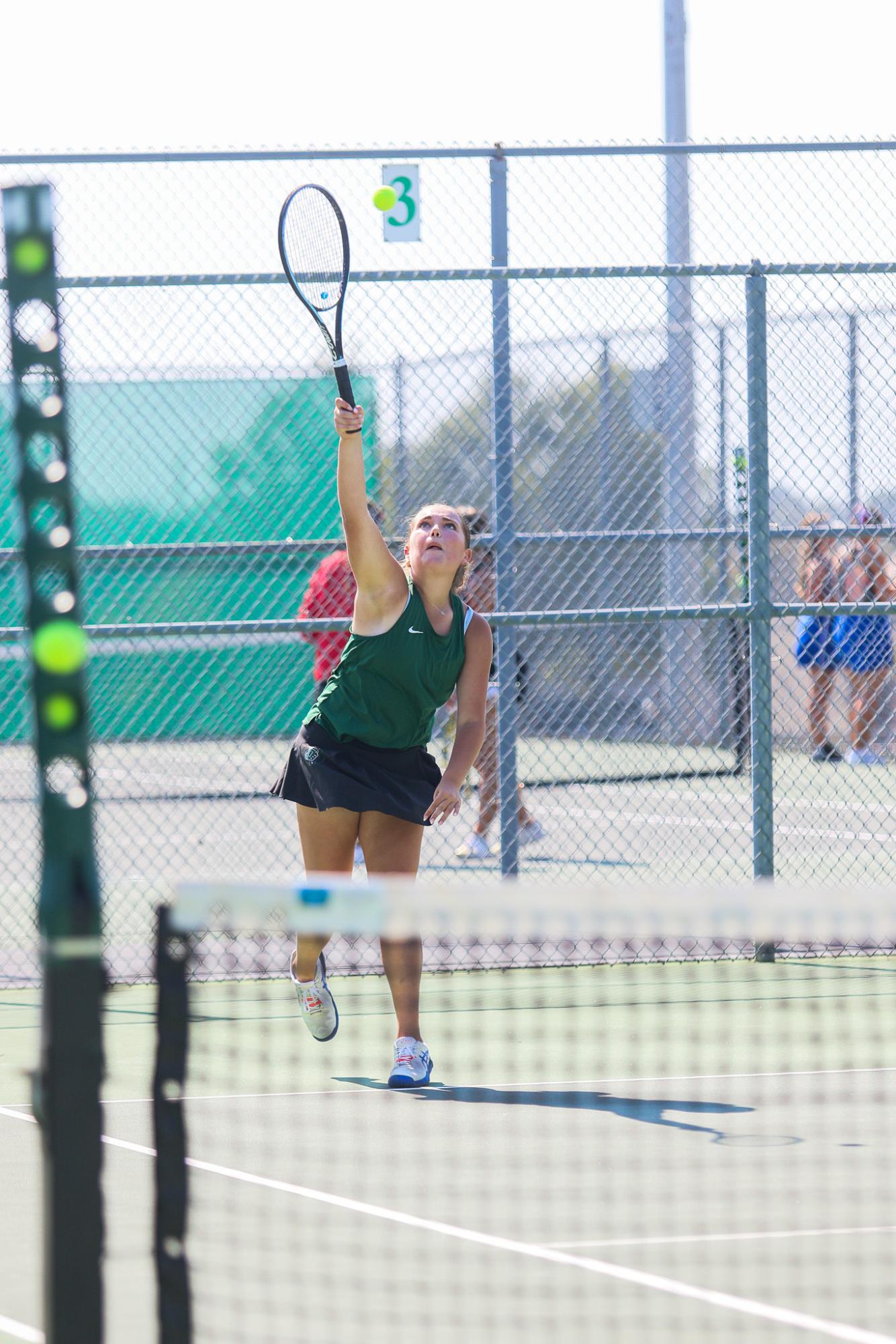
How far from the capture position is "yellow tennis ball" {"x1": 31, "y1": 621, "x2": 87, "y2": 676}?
241 centimetres

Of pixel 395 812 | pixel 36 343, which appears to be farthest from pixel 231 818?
pixel 36 343

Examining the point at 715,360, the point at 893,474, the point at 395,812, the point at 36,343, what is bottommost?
the point at 395,812

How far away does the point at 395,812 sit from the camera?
576 centimetres

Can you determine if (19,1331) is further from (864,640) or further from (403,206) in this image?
(864,640)

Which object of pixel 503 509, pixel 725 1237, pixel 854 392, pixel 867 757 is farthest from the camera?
pixel 867 757

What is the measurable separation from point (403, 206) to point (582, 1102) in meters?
3.49

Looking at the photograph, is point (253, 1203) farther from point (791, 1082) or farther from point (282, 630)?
point (282, 630)

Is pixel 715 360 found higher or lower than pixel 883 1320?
higher

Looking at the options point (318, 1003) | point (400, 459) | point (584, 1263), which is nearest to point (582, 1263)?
point (584, 1263)

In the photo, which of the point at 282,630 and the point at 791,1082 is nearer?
the point at 791,1082

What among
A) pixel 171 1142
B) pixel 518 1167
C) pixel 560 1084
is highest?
pixel 171 1142

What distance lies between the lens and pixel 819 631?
13.3 metres

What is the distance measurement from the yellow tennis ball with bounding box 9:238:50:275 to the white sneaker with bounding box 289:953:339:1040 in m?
3.64

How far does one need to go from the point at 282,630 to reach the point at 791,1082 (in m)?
2.50
